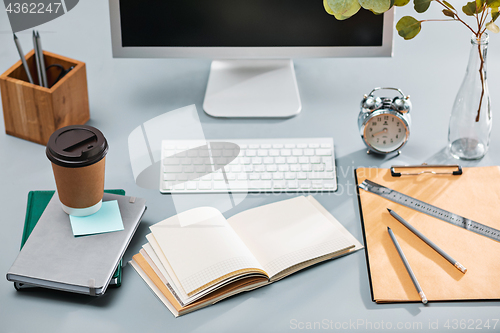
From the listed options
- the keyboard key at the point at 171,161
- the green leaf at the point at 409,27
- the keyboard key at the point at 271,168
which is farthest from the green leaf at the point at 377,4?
the keyboard key at the point at 171,161

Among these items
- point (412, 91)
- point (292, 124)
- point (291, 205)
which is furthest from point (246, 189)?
point (412, 91)

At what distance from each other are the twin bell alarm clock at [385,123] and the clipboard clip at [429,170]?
5 cm

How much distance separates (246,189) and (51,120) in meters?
0.45

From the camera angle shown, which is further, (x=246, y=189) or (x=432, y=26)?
(x=432, y=26)

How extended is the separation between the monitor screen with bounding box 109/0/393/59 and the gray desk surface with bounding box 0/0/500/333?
5.9 inches

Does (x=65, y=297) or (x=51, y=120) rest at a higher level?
(x=51, y=120)

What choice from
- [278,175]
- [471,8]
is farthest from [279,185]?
[471,8]

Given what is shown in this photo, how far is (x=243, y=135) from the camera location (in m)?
1.17

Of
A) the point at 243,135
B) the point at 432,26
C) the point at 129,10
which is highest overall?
the point at 129,10

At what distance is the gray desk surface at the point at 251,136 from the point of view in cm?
79

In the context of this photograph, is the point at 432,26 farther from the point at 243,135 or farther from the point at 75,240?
the point at 75,240

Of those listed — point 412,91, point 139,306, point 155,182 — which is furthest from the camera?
point 412,91

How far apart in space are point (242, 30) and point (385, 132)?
397 mm

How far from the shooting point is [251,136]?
45.9 inches
